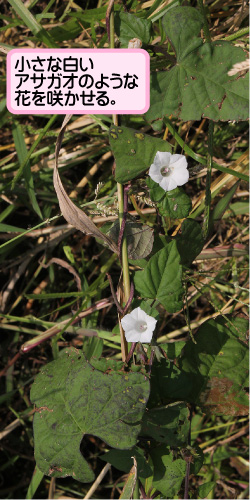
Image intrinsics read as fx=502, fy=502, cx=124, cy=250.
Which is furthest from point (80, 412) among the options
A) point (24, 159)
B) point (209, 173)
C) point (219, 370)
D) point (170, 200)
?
point (24, 159)

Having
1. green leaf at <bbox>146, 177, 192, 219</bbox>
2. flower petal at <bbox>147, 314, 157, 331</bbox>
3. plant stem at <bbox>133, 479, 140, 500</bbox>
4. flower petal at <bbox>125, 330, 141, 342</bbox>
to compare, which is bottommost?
plant stem at <bbox>133, 479, 140, 500</bbox>

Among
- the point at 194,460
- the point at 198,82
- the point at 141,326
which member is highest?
the point at 198,82

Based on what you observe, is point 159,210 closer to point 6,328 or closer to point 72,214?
point 72,214

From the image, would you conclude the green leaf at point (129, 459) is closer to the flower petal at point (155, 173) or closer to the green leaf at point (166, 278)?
the green leaf at point (166, 278)

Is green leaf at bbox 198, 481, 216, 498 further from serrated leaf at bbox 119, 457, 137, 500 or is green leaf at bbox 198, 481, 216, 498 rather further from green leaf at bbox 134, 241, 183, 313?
green leaf at bbox 134, 241, 183, 313

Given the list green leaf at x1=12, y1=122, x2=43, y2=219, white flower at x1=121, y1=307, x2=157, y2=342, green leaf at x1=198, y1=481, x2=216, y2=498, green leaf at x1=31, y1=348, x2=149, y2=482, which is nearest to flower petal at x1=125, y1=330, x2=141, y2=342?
white flower at x1=121, y1=307, x2=157, y2=342

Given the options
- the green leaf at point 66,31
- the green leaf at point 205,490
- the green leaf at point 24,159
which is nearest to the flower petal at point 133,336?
the green leaf at point 205,490

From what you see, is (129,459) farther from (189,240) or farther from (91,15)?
(91,15)
